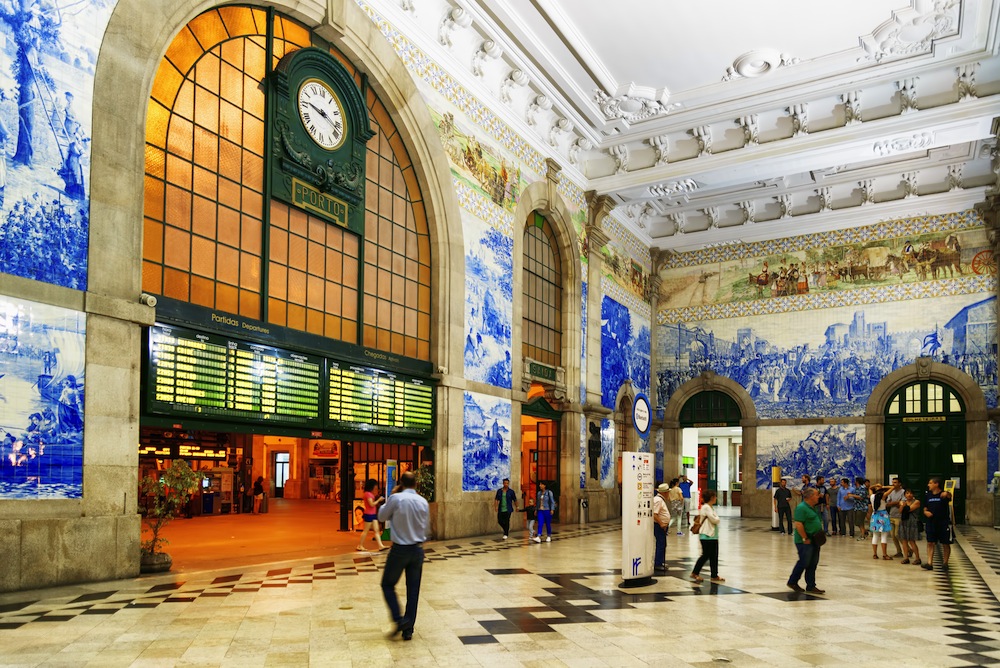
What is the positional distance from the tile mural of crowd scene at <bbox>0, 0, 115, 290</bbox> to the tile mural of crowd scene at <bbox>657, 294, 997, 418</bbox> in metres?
22.8

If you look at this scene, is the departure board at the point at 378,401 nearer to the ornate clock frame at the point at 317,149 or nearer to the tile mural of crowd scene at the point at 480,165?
the ornate clock frame at the point at 317,149

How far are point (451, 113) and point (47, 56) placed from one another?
9214 millimetres

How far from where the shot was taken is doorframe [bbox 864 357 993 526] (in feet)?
79.0

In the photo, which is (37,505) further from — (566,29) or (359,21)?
(566,29)

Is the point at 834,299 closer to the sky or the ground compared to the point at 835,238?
closer to the ground

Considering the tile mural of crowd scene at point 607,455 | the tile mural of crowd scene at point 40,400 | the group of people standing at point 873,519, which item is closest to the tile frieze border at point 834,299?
the group of people standing at point 873,519

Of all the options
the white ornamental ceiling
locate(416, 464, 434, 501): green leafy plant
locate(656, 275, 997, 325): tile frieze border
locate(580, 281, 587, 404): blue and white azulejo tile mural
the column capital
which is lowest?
locate(416, 464, 434, 501): green leafy plant

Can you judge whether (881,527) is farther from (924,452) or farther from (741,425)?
(741,425)

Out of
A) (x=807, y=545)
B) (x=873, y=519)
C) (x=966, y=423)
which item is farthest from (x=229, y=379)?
(x=966, y=423)

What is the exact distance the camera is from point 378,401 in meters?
15.3

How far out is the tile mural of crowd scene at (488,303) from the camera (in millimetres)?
17969

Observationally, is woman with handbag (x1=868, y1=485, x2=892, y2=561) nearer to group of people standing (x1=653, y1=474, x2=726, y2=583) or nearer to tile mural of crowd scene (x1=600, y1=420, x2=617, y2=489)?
group of people standing (x1=653, y1=474, x2=726, y2=583)

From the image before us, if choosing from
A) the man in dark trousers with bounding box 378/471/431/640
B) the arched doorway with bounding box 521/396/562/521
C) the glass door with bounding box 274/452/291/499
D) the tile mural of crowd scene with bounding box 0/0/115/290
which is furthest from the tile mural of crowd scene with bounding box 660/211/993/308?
the man in dark trousers with bounding box 378/471/431/640

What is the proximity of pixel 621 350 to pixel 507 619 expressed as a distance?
1910 centimetres
